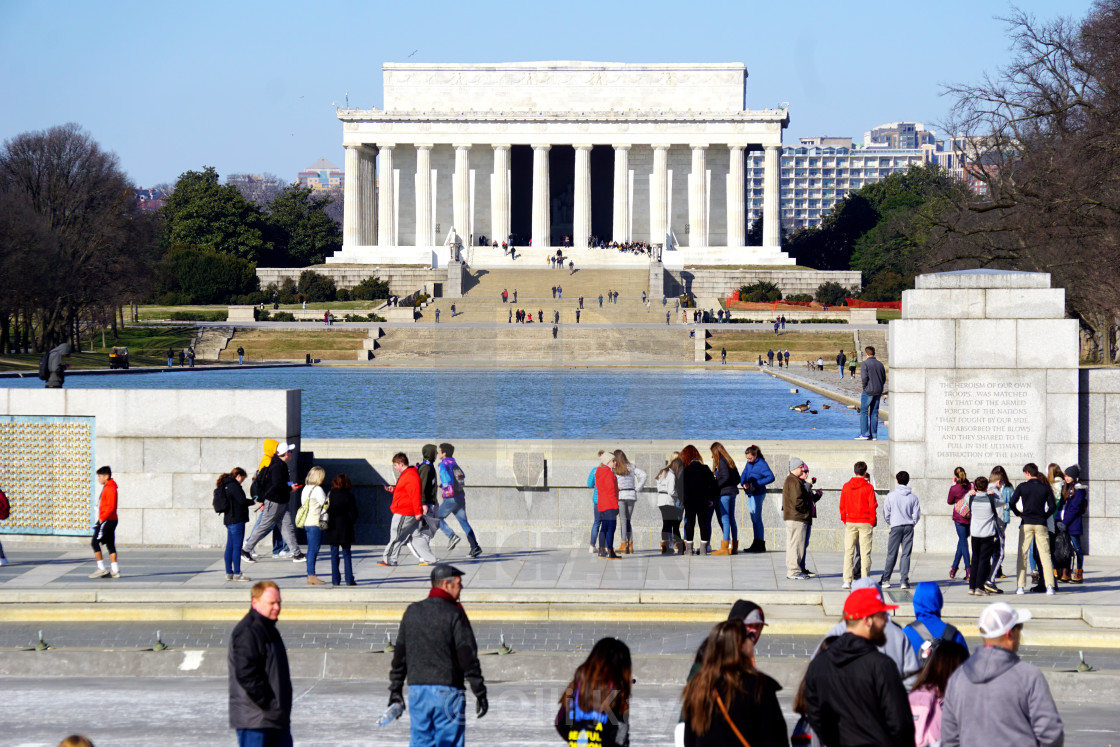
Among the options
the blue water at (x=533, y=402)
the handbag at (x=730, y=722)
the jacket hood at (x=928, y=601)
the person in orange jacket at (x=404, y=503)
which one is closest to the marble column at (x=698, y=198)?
the blue water at (x=533, y=402)

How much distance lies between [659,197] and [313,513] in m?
105

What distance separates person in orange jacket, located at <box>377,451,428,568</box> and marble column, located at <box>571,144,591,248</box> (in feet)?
329

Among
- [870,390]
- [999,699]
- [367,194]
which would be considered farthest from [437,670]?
[367,194]

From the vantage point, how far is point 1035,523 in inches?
667

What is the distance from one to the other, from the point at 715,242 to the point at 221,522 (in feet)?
349

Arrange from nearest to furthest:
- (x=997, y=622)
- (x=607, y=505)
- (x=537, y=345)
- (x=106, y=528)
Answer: (x=997, y=622) < (x=106, y=528) < (x=607, y=505) < (x=537, y=345)

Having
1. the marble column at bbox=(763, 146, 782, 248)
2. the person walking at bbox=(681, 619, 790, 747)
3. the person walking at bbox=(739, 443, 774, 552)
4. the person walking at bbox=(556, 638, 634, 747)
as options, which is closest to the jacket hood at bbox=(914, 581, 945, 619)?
the person walking at bbox=(681, 619, 790, 747)

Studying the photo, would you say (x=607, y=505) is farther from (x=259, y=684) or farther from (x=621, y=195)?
(x=621, y=195)

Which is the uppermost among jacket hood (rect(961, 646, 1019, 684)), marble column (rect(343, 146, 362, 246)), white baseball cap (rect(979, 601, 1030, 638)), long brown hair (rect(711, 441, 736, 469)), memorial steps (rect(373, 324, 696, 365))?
marble column (rect(343, 146, 362, 246))

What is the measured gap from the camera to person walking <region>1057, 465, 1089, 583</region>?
688 inches

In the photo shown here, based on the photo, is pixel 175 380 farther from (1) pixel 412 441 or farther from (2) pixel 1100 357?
(2) pixel 1100 357

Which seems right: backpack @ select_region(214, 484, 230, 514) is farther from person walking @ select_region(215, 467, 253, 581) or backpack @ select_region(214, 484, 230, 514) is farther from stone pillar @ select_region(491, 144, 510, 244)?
stone pillar @ select_region(491, 144, 510, 244)

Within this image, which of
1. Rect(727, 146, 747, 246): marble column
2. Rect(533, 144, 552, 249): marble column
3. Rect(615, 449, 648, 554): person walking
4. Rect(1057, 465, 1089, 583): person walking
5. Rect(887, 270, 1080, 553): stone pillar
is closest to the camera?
Rect(1057, 465, 1089, 583): person walking

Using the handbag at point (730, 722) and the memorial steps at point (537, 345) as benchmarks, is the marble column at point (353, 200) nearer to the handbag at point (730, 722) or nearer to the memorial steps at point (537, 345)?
the memorial steps at point (537, 345)
